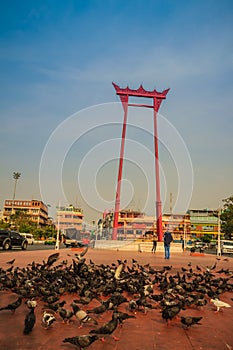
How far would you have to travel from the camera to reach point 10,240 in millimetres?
A: 26125

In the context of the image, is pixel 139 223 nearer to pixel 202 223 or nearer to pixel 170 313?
pixel 202 223

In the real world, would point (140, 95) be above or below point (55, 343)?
above

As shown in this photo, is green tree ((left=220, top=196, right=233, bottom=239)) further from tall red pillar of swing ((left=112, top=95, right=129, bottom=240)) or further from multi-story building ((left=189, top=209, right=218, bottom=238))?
multi-story building ((left=189, top=209, right=218, bottom=238))

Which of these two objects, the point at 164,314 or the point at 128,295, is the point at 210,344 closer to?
the point at 164,314

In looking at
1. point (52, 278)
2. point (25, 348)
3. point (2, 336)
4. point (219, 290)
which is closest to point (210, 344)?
point (25, 348)

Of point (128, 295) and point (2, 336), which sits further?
point (128, 295)

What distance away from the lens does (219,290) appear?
7961mm

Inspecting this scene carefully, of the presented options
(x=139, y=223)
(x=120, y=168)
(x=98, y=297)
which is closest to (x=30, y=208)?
(x=139, y=223)

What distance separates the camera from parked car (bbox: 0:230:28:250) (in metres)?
25.4

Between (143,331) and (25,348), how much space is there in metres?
1.79

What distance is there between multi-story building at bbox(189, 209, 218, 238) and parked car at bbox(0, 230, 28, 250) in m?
85.0

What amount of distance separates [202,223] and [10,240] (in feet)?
300

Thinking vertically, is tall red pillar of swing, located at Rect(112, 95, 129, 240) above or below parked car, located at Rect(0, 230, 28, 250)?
above

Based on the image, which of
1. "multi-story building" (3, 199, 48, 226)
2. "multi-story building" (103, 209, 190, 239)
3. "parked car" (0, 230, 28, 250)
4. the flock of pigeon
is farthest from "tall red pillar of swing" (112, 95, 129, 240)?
"multi-story building" (3, 199, 48, 226)
